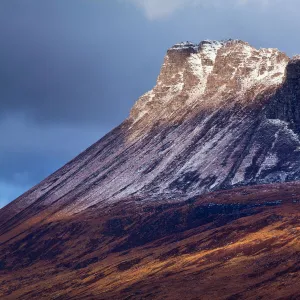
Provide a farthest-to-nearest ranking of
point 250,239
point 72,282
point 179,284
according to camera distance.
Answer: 1. point 72,282
2. point 250,239
3. point 179,284

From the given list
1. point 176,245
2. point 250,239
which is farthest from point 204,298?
point 176,245

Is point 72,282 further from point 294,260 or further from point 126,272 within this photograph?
point 294,260

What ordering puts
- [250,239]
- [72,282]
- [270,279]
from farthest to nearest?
1. [72,282]
2. [250,239]
3. [270,279]

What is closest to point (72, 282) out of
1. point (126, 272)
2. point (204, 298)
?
point (126, 272)

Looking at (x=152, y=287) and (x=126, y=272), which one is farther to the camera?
(x=126, y=272)

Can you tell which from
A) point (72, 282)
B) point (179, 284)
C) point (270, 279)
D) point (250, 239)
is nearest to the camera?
point (270, 279)

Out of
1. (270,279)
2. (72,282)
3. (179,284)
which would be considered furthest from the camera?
(72,282)

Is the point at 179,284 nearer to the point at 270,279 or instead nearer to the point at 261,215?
the point at 270,279

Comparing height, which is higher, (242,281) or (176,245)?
(176,245)

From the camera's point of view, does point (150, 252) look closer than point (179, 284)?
No
